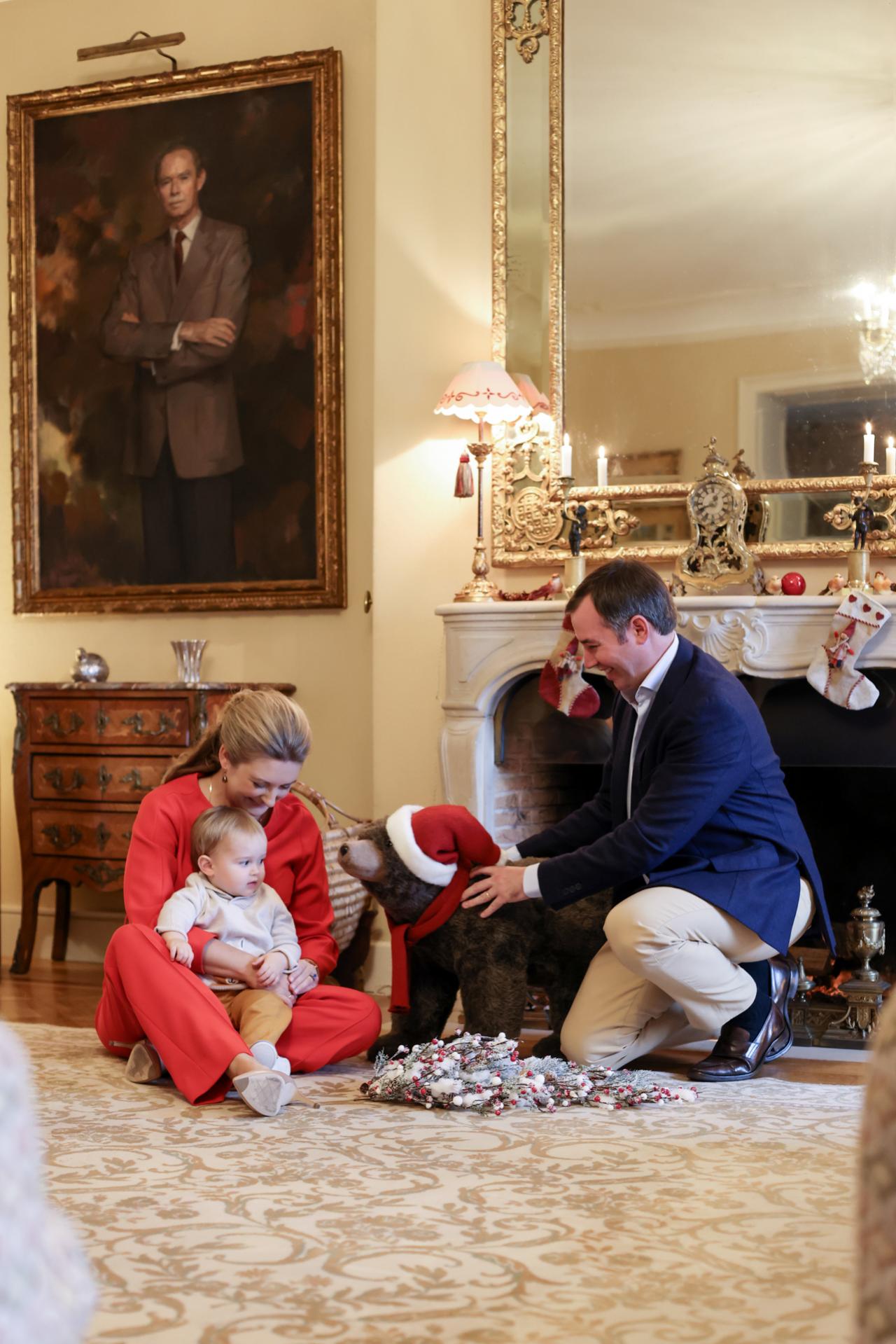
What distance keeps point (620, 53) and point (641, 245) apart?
599mm

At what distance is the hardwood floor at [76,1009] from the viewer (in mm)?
3314

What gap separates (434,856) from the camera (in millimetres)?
3143

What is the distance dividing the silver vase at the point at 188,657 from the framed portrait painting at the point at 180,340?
0.23 m

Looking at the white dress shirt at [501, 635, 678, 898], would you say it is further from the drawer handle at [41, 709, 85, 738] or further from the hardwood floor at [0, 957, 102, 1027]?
the drawer handle at [41, 709, 85, 738]

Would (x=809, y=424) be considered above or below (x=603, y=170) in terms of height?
below

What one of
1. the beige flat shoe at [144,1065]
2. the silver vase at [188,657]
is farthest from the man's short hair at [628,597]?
the silver vase at [188,657]

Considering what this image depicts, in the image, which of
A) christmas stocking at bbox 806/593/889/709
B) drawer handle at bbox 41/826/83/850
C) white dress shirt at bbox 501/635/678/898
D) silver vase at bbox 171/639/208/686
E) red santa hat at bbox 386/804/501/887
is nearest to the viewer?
red santa hat at bbox 386/804/501/887

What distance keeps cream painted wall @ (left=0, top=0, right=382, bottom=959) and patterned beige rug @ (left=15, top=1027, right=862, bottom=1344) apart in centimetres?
210

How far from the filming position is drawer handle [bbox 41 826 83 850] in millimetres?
4734

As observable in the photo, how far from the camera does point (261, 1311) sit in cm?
175

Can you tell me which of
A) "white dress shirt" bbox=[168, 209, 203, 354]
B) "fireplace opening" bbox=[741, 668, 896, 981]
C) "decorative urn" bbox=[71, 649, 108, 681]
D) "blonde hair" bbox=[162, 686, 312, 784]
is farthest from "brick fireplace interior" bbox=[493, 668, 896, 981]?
"white dress shirt" bbox=[168, 209, 203, 354]

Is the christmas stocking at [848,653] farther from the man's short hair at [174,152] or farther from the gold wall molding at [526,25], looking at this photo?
the man's short hair at [174,152]

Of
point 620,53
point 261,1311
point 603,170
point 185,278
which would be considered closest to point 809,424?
point 603,170

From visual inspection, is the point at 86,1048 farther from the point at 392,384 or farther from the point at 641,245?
the point at 641,245
